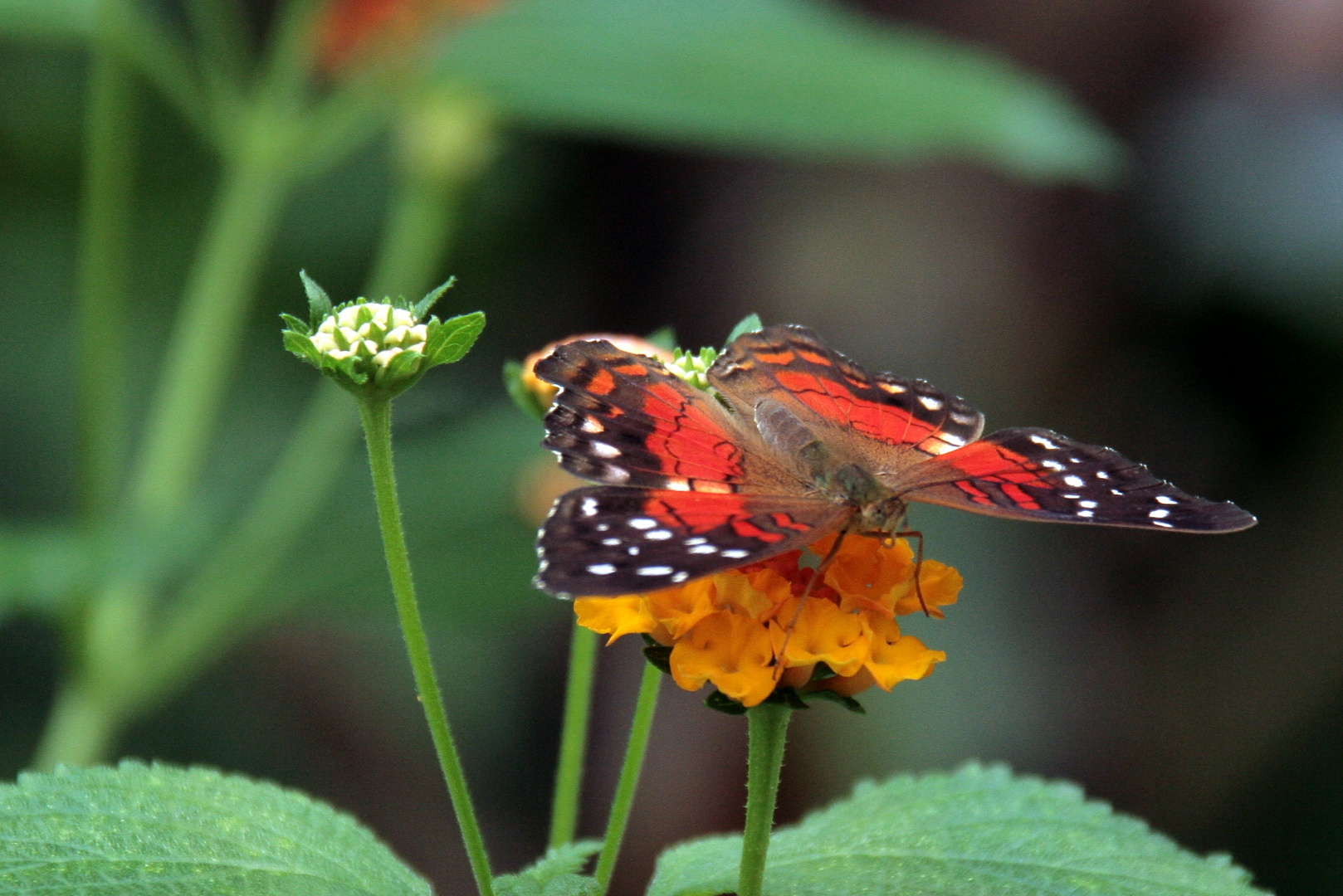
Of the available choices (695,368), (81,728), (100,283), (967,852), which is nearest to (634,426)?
(695,368)

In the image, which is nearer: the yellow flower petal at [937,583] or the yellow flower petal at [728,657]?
the yellow flower petal at [728,657]

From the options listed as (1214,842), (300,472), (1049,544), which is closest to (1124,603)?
(1049,544)

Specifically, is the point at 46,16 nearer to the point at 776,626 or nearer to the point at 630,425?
the point at 630,425

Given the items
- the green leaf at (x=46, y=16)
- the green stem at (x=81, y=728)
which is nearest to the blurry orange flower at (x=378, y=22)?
the green leaf at (x=46, y=16)

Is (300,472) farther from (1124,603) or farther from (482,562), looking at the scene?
(1124,603)

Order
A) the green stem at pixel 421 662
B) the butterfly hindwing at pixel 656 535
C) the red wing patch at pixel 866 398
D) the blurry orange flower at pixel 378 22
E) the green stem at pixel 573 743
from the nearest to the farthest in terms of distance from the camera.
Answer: the butterfly hindwing at pixel 656 535 → the green stem at pixel 421 662 → the green stem at pixel 573 743 → the red wing patch at pixel 866 398 → the blurry orange flower at pixel 378 22

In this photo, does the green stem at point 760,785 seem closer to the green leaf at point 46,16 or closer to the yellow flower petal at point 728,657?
the yellow flower petal at point 728,657

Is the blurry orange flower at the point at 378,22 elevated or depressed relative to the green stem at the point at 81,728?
elevated
